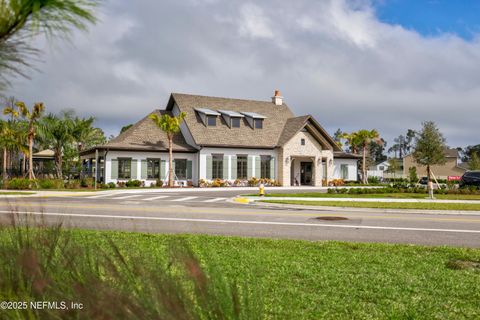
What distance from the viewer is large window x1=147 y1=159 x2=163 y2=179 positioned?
120 feet

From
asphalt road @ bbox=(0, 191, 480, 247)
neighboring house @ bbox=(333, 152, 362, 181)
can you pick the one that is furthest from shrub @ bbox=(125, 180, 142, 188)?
neighboring house @ bbox=(333, 152, 362, 181)

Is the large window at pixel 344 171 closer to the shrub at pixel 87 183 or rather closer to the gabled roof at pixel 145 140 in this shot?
the gabled roof at pixel 145 140

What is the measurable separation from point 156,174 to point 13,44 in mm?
34962

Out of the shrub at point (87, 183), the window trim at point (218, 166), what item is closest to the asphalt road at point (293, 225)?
the shrub at point (87, 183)

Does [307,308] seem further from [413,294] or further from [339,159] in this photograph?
[339,159]

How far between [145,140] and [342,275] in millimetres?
33432

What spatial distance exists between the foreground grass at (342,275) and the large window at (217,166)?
29.3 meters

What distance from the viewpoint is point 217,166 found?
38.8m

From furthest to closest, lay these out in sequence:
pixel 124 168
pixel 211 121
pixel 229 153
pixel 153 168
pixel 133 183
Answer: pixel 211 121, pixel 229 153, pixel 153 168, pixel 124 168, pixel 133 183

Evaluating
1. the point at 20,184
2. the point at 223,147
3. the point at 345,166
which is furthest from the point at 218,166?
the point at 20,184

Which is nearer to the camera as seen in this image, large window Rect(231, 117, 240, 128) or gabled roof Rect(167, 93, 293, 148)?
gabled roof Rect(167, 93, 293, 148)

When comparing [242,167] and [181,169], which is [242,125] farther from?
[181,169]

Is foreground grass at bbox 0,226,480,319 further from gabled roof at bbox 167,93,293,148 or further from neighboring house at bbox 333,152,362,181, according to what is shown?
neighboring house at bbox 333,152,362,181

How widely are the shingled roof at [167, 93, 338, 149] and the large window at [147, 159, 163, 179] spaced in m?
3.90
